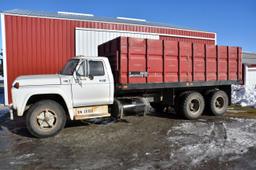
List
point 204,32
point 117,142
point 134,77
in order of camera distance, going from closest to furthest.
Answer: point 117,142, point 134,77, point 204,32

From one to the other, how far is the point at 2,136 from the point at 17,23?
24.6ft

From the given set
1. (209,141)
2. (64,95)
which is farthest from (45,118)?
(209,141)

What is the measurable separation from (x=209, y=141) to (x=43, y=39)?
10351 millimetres

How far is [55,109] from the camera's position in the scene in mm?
7461

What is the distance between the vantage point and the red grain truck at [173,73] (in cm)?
850

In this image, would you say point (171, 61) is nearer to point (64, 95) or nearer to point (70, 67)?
point (70, 67)

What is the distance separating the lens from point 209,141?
6.80m

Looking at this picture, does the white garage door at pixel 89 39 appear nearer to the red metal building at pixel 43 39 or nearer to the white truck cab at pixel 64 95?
the red metal building at pixel 43 39

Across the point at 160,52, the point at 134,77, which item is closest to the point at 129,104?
the point at 134,77

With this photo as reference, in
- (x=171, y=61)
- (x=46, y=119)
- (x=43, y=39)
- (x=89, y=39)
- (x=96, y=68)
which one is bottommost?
(x=46, y=119)

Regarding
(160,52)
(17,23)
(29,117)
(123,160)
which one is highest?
(17,23)

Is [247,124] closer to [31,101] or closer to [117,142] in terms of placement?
[117,142]

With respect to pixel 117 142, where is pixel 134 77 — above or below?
above

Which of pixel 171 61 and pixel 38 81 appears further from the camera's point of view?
pixel 171 61
